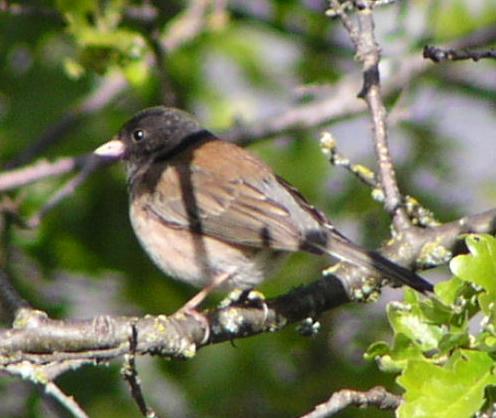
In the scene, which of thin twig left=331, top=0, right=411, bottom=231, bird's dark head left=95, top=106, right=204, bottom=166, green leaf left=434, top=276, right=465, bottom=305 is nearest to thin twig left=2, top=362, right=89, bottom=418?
green leaf left=434, top=276, right=465, bottom=305

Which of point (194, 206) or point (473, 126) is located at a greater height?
point (194, 206)

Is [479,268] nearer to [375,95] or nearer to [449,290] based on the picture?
[449,290]

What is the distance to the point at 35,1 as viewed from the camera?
15.4ft

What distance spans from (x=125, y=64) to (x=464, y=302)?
192cm

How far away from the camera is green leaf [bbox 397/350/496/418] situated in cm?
225

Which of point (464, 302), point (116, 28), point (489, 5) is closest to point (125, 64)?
point (116, 28)

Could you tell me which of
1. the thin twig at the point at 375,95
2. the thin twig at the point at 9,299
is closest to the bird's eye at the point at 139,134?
the thin twig at the point at 375,95

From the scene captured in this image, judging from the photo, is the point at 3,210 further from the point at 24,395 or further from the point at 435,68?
the point at 435,68

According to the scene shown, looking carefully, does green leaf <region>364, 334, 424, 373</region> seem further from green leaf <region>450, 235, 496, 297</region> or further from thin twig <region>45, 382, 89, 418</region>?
thin twig <region>45, 382, 89, 418</region>

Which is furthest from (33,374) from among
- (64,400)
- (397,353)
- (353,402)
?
(397,353)

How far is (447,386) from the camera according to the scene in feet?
7.47

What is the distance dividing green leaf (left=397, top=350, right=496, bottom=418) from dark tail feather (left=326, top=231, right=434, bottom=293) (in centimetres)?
58

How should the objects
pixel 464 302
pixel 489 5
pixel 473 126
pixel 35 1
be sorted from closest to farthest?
pixel 464 302 → pixel 35 1 → pixel 489 5 → pixel 473 126

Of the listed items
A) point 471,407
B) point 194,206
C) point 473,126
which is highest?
point 471,407
